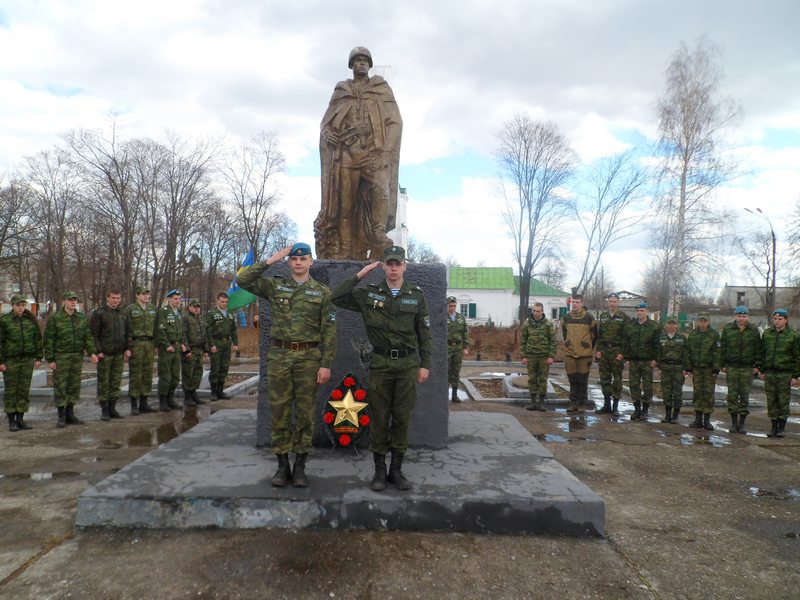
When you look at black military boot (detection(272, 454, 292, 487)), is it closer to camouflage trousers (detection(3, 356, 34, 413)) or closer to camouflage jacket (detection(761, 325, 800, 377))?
camouflage trousers (detection(3, 356, 34, 413))

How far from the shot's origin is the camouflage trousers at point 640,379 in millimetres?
7551

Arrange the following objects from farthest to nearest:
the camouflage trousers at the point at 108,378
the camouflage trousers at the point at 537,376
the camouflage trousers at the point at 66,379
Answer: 1. the camouflage trousers at the point at 537,376
2. the camouflage trousers at the point at 108,378
3. the camouflage trousers at the point at 66,379

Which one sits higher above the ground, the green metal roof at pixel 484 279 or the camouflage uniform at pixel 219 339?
the green metal roof at pixel 484 279

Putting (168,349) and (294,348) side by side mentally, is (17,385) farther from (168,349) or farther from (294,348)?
(294,348)

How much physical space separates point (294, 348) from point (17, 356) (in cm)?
500

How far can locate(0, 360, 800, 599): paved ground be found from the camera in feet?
7.72

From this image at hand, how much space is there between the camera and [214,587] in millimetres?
2316

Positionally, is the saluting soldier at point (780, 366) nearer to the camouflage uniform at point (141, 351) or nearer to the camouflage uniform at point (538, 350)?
the camouflage uniform at point (538, 350)

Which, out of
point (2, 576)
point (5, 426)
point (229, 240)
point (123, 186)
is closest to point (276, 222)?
point (229, 240)

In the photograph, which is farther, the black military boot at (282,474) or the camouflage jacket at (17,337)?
the camouflage jacket at (17,337)

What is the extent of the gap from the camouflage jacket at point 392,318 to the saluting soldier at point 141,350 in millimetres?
5131

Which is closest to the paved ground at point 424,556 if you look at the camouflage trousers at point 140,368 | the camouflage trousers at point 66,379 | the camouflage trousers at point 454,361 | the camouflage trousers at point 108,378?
the camouflage trousers at point 66,379

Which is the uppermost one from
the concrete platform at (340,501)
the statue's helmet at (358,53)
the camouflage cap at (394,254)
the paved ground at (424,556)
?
the statue's helmet at (358,53)

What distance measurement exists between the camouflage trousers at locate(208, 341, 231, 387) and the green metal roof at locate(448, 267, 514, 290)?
3976 cm
